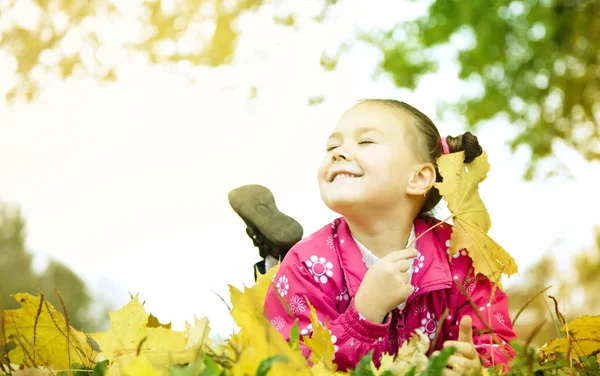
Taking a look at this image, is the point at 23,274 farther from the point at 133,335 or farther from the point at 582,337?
the point at 582,337

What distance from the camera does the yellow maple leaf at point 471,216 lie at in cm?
121

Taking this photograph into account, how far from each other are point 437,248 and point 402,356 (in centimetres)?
54

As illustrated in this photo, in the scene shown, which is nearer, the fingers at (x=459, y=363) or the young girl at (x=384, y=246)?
the fingers at (x=459, y=363)

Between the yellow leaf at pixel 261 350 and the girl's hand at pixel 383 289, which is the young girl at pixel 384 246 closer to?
the girl's hand at pixel 383 289

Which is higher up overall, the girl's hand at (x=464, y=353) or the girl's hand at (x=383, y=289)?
the girl's hand at (x=383, y=289)

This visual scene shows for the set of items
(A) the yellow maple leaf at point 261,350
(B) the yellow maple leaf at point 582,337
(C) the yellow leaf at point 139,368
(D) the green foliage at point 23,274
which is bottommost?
(C) the yellow leaf at point 139,368

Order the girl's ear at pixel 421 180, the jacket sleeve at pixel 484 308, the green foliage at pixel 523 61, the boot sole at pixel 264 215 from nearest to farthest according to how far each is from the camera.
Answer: the jacket sleeve at pixel 484 308
the girl's ear at pixel 421 180
the boot sole at pixel 264 215
the green foliage at pixel 523 61

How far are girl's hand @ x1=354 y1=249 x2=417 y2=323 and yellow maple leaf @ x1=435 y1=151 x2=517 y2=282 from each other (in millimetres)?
146

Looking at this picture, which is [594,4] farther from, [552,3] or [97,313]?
[97,313]

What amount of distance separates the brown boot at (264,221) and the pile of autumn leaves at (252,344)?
0.37 meters

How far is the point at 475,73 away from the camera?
17.3ft

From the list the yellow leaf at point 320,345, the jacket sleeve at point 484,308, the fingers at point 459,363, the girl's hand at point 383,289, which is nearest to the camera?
the yellow leaf at point 320,345

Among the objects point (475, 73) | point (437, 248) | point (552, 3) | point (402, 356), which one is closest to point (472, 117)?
point (475, 73)

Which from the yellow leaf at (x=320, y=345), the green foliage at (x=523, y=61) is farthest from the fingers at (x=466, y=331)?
the green foliage at (x=523, y=61)
